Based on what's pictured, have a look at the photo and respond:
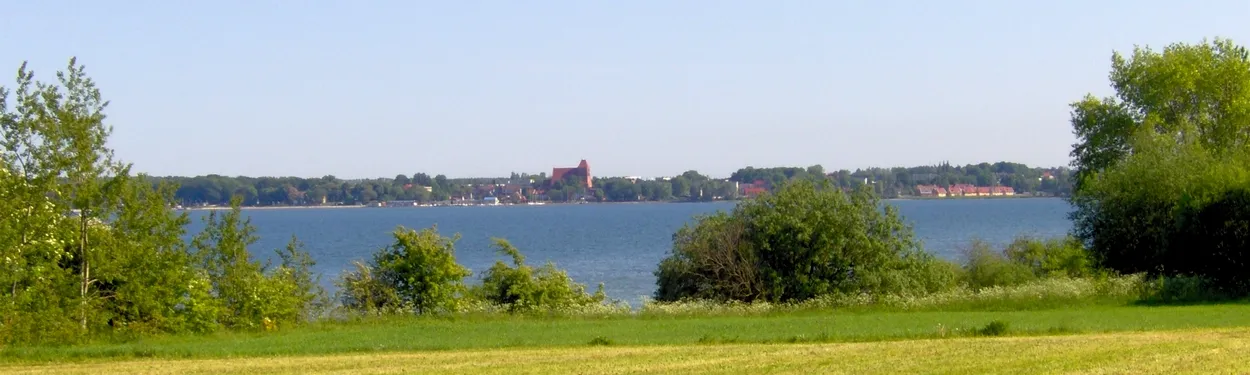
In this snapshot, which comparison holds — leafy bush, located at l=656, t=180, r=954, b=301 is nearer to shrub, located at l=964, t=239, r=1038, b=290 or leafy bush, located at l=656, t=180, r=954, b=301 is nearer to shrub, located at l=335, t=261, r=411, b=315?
shrub, located at l=964, t=239, r=1038, b=290

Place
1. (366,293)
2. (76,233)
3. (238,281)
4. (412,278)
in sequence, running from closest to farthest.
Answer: (76,233) < (238,281) < (412,278) < (366,293)

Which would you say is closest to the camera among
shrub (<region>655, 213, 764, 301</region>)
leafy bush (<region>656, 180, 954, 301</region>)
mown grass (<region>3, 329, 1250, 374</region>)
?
mown grass (<region>3, 329, 1250, 374</region>)

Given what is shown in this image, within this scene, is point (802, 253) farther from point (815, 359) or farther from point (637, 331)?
point (815, 359)

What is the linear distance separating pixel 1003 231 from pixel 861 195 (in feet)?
270

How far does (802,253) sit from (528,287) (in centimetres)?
887

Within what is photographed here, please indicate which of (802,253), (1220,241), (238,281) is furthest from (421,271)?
(1220,241)

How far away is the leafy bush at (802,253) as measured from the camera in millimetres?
40156

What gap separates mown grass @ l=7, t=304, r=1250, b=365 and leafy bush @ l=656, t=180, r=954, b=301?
23.6 feet

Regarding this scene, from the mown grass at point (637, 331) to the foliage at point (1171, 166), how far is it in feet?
24.3

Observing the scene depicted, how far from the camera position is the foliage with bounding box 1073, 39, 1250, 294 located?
1516 inches

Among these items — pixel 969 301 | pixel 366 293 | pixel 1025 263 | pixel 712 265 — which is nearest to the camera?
pixel 969 301

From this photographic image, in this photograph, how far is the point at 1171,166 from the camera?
4359 centimetres

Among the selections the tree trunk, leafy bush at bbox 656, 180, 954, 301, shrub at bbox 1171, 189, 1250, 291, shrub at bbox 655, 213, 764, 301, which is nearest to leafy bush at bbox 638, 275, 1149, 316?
shrub at bbox 1171, 189, 1250, 291

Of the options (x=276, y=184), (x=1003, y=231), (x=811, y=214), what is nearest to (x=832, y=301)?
(x=811, y=214)
